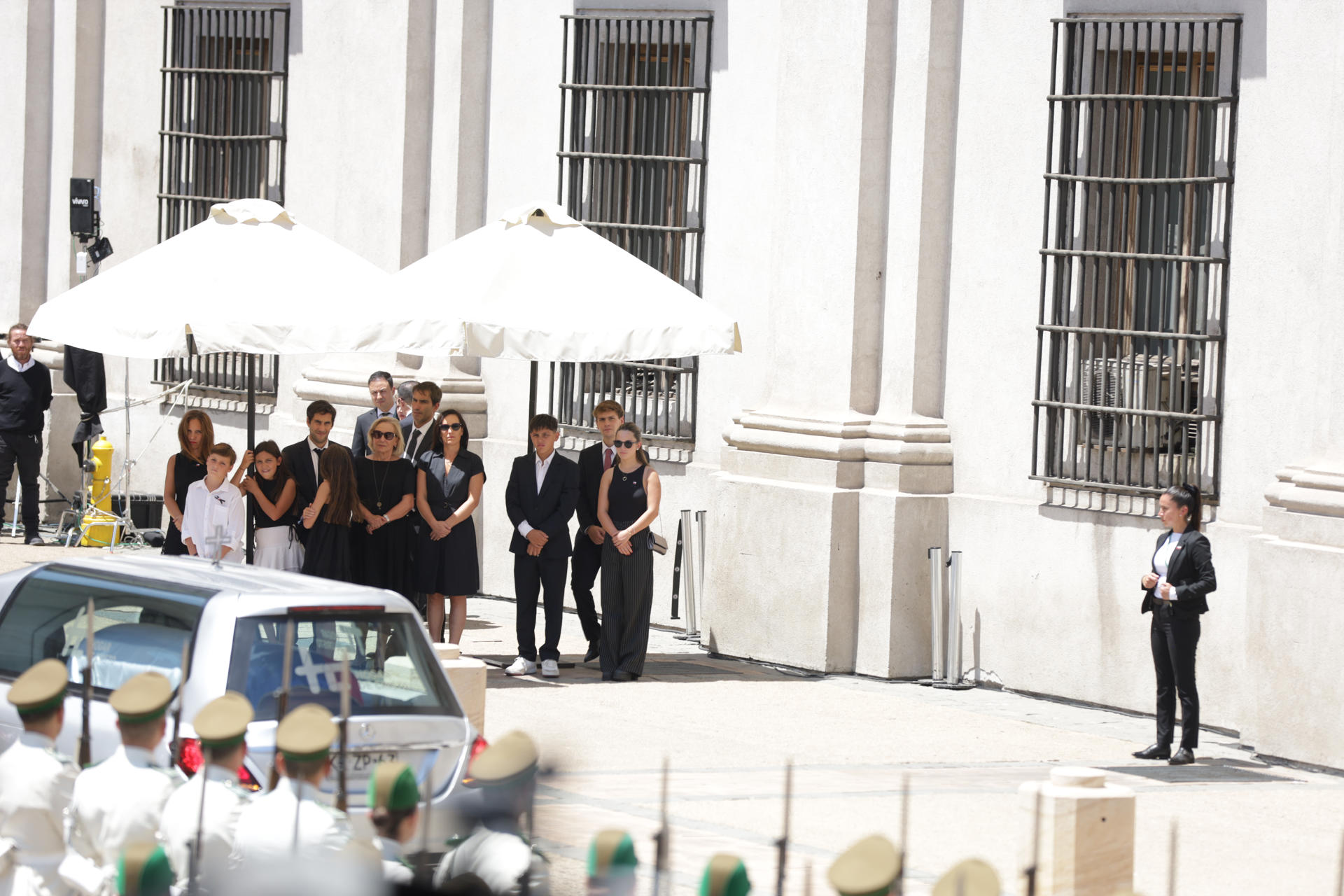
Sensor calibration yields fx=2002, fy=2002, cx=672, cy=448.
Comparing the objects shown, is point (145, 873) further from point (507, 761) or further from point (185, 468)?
point (185, 468)

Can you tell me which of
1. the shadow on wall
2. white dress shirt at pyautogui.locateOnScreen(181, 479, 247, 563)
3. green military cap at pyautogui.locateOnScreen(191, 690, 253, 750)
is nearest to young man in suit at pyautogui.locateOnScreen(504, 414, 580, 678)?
white dress shirt at pyautogui.locateOnScreen(181, 479, 247, 563)

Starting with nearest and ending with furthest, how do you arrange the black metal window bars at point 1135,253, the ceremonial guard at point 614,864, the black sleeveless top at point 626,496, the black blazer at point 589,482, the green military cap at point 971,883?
1. the green military cap at point 971,883
2. the ceremonial guard at point 614,864
3. the black metal window bars at point 1135,253
4. the black sleeveless top at point 626,496
5. the black blazer at point 589,482

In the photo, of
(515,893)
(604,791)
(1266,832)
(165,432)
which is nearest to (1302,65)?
(1266,832)

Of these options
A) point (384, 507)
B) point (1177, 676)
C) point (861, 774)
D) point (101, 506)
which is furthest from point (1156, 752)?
point (101, 506)

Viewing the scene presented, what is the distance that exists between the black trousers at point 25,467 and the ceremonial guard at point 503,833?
13.7 m

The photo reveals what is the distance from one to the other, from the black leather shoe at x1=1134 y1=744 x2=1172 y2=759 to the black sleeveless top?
344cm

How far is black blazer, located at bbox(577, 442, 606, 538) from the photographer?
41.9 feet

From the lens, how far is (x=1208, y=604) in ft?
39.2

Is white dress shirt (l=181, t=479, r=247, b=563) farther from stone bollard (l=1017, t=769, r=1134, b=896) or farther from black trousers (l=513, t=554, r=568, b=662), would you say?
stone bollard (l=1017, t=769, r=1134, b=896)

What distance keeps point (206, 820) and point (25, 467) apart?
13089 mm

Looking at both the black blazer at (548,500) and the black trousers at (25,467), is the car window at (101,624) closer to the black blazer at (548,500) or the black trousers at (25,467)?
the black blazer at (548,500)

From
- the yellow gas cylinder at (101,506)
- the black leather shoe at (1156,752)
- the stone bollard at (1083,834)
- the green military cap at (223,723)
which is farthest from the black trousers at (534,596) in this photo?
the green military cap at (223,723)

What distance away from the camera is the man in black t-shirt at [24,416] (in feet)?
56.9

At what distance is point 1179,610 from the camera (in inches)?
427
